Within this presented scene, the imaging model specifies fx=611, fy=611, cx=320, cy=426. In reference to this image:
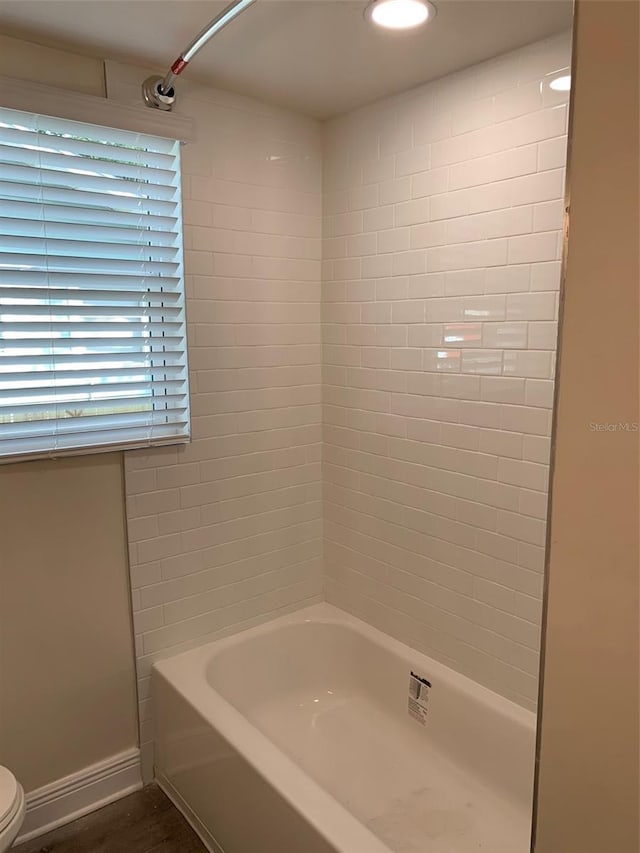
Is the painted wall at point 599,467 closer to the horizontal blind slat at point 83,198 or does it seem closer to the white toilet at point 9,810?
the white toilet at point 9,810

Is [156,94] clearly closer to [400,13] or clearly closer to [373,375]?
[400,13]

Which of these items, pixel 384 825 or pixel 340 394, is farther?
pixel 340 394

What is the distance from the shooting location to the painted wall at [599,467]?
54 cm

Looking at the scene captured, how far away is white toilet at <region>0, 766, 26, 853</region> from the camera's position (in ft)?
5.06

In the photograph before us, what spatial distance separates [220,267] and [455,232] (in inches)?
33.4

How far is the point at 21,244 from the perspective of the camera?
1.83 meters

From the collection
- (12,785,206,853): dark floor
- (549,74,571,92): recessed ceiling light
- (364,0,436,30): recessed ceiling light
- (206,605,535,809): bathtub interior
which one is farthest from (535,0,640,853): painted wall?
(12,785,206,853): dark floor

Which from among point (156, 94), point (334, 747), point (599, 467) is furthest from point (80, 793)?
point (156, 94)

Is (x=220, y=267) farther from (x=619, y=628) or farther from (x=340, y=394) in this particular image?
(x=619, y=628)

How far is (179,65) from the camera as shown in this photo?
181 centimetres

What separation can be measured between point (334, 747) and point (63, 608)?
1107 mm

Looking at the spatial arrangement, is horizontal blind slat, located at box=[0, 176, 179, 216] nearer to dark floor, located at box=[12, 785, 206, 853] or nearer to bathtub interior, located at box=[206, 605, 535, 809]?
bathtub interior, located at box=[206, 605, 535, 809]

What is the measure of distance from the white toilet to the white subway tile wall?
4.52ft

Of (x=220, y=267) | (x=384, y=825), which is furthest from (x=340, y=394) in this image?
(x=384, y=825)
